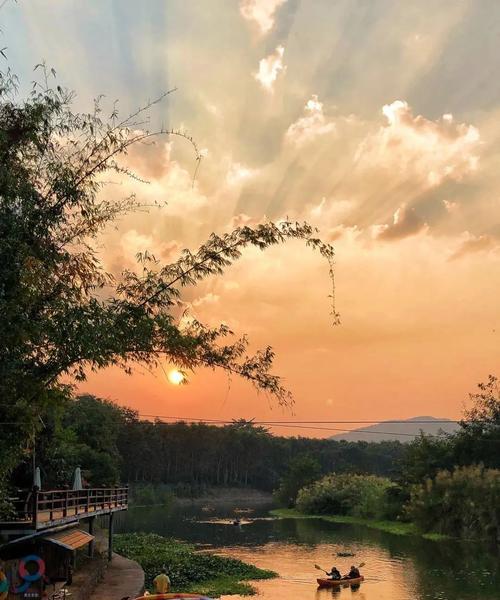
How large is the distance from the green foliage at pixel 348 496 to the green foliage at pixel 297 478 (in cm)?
626

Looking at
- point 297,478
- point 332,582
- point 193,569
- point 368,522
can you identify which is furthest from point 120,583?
point 297,478

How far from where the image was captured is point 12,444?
39.6 feet

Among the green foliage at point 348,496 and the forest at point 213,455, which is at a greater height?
the forest at point 213,455

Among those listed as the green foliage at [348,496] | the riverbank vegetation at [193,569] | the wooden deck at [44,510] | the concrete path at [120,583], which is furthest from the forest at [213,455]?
the wooden deck at [44,510]

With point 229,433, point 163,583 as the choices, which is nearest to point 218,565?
point 163,583

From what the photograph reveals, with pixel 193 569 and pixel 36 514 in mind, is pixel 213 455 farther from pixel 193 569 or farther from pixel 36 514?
pixel 36 514

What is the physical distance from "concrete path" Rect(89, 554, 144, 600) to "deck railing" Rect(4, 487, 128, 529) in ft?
8.74

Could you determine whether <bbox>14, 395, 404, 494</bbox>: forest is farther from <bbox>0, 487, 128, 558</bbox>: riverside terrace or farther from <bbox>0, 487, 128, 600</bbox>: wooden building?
→ <bbox>0, 487, 128, 558</bbox>: riverside terrace

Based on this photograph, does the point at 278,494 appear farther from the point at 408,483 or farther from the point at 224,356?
the point at 224,356

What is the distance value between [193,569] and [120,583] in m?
9.23

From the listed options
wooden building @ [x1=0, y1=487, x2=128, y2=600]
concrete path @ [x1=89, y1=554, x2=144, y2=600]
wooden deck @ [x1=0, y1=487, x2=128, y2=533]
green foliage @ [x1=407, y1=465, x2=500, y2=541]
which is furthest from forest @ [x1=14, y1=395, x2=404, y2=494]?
wooden building @ [x1=0, y1=487, x2=128, y2=600]

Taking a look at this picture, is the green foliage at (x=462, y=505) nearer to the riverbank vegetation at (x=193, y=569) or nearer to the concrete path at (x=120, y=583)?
the riverbank vegetation at (x=193, y=569)

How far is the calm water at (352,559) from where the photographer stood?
97.2ft

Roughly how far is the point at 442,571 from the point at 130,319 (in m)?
30.9
